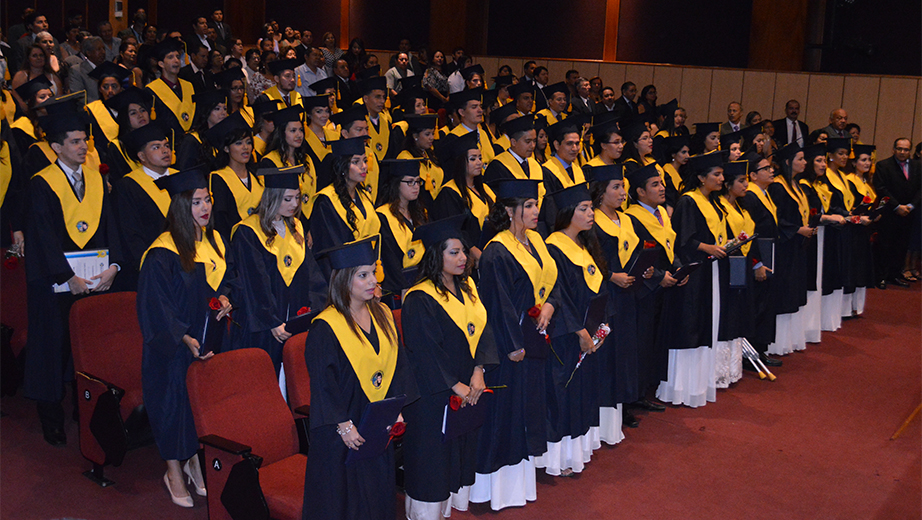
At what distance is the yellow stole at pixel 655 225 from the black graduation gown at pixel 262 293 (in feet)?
8.43

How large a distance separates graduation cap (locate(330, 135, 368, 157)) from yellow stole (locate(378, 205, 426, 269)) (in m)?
0.44

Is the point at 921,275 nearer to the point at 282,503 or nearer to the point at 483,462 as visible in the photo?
the point at 483,462

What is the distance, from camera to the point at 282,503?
379 centimetres

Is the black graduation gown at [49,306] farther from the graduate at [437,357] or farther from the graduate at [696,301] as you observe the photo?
the graduate at [696,301]

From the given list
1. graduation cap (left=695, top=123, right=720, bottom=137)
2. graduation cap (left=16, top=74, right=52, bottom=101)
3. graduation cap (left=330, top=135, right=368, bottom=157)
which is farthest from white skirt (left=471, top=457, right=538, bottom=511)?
graduation cap (left=695, top=123, right=720, bottom=137)

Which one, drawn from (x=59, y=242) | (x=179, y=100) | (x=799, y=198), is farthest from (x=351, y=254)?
(x=799, y=198)

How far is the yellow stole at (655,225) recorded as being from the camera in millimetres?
6320

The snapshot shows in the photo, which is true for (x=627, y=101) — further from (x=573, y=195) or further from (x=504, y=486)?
(x=504, y=486)

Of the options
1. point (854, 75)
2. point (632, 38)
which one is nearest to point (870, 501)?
point (854, 75)

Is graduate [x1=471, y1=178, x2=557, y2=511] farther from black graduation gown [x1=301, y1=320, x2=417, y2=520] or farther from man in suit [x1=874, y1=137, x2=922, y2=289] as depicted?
man in suit [x1=874, y1=137, x2=922, y2=289]

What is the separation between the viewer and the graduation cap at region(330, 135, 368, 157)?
5.62m

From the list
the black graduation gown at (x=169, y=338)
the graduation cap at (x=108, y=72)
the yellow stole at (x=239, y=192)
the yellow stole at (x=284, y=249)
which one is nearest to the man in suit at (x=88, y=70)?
the graduation cap at (x=108, y=72)

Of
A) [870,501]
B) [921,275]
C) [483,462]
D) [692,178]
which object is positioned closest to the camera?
[483,462]

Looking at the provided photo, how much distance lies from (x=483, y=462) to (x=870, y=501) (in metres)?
2.51
